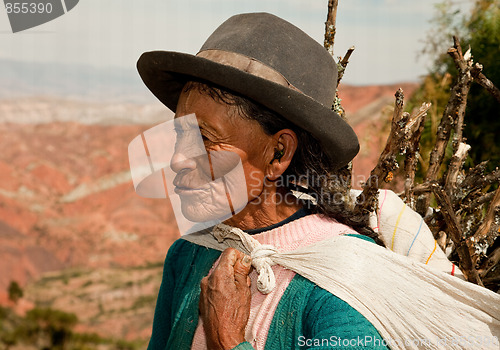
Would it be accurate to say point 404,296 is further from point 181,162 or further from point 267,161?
point 181,162

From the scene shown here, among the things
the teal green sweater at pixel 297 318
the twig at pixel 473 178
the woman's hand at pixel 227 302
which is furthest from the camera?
the twig at pixel 473 178

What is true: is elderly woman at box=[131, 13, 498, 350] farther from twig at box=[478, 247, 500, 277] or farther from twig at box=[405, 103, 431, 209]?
twig at box=[478, 247, 500, 277]

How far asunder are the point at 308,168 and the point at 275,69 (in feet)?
1.31

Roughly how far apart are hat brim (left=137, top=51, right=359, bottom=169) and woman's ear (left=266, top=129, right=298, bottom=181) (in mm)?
103

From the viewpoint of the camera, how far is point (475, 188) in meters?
2.03

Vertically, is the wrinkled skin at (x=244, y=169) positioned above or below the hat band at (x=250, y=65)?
below

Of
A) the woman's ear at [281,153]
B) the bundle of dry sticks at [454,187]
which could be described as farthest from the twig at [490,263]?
the woman's ear at [281,153]

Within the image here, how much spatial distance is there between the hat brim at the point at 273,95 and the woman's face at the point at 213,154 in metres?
0.10

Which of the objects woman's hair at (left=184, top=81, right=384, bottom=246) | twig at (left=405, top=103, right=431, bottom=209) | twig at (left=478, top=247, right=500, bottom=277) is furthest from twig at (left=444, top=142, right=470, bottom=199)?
woman's hair at (left=184, top=81, right=384, bottom=246)

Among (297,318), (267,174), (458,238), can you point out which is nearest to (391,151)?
(458,238)

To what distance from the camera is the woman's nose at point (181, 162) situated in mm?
1635

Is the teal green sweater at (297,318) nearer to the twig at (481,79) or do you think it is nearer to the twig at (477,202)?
the twig at (477,202)

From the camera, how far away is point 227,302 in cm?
156

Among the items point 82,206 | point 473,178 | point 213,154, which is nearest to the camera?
point 213,154
